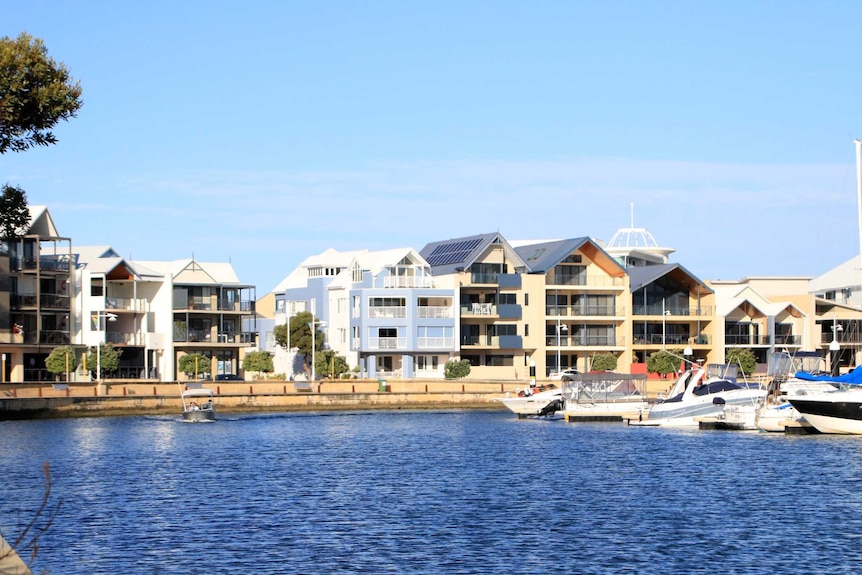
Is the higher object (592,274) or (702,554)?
(592,274)

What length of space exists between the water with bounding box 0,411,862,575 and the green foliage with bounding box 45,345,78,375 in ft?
70.5

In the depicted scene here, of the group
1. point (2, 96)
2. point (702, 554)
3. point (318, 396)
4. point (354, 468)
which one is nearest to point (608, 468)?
point (354, 468)

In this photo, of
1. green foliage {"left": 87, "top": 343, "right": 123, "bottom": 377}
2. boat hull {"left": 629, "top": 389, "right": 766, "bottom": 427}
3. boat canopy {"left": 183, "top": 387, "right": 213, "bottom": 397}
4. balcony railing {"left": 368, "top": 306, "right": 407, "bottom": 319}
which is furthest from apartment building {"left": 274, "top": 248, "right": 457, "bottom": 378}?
boat hull {"left": 629, "top": 389, "right": 766, "bottom": 427}

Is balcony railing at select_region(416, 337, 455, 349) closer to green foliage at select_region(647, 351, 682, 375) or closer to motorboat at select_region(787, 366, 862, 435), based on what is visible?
green foliage at select_region(647, 351, 682, 375)

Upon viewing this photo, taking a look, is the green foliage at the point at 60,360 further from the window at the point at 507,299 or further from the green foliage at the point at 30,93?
the green foliage at the point at 30,93

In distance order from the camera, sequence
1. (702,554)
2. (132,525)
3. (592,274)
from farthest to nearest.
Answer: (592,274), (132,525), (702,554)

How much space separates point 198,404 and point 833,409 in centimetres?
4034

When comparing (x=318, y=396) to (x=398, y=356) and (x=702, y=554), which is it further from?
(x=702, y=554)

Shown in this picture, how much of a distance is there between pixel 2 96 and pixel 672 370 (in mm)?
85875

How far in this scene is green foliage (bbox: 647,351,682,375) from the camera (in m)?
101

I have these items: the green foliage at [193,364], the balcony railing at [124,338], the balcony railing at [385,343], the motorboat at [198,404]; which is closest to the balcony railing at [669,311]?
the balcony railing at [385,343]

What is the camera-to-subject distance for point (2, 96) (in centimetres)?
2027

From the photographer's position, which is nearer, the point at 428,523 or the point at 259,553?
the point at 259,553

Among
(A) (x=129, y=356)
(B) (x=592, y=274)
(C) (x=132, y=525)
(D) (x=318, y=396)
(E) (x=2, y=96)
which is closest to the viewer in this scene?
(E) (x=2, y=96)
